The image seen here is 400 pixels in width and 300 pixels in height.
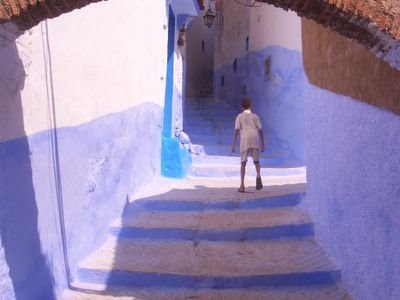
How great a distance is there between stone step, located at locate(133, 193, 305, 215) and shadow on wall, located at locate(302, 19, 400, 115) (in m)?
1.67

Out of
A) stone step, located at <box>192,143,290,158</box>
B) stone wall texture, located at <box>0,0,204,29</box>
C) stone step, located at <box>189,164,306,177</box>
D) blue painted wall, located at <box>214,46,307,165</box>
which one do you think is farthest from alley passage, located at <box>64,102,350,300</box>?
stone wall texture, located at <box>0,0,204,29</box>

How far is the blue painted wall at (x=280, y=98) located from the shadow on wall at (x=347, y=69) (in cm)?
298

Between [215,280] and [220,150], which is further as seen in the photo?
[220,150]

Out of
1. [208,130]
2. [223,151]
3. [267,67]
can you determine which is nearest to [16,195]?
[223,151]

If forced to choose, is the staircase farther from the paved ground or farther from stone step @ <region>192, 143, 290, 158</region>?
the paved ground

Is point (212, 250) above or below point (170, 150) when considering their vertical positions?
below

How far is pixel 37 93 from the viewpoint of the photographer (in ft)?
11.9

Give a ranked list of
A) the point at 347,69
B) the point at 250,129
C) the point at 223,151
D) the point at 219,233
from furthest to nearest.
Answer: the point at 223,151 < the point at 250,129 < the point at 219,233 < the point at 347,69

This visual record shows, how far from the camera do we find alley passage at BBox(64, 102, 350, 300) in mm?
4355

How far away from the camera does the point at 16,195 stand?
129 inches

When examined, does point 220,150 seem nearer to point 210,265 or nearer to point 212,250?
point 212,250

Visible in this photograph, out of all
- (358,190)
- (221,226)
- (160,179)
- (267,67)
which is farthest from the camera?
(267,67)

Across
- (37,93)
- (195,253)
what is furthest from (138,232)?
(37,93)

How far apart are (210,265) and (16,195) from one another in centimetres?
217
